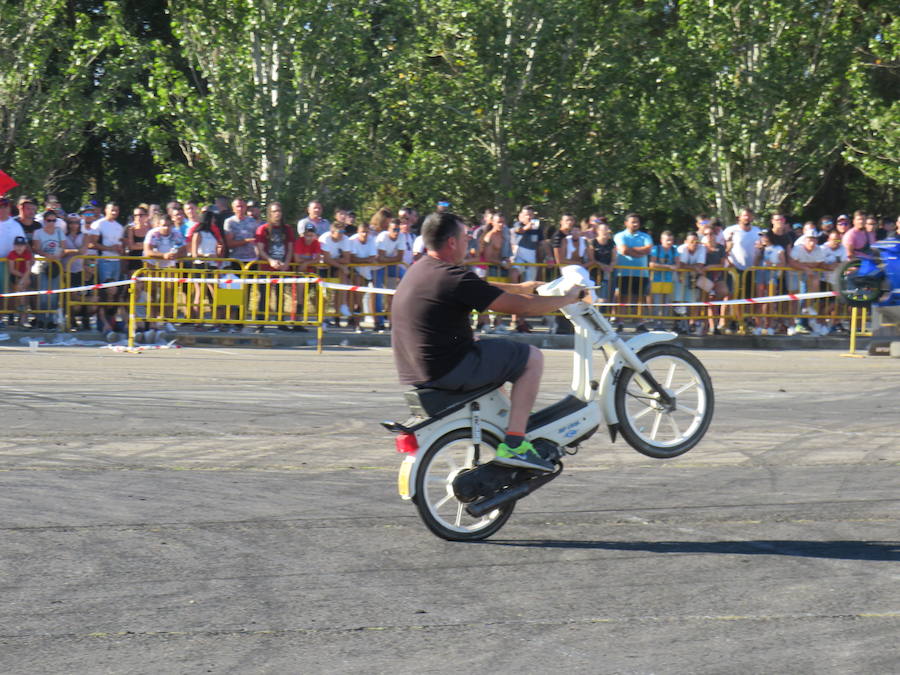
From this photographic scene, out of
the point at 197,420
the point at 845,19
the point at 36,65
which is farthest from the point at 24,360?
the point at 845,19

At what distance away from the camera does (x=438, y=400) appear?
7.30 m

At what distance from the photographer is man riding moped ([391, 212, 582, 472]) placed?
7250 mm

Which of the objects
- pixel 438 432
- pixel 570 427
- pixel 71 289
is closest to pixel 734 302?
pixel 71 289

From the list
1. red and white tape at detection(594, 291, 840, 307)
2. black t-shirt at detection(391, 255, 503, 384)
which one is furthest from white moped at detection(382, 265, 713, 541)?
red and white tape at detection(594, 291, 840, 307)

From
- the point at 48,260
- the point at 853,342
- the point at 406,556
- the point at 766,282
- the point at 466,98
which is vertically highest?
the point at 466,98

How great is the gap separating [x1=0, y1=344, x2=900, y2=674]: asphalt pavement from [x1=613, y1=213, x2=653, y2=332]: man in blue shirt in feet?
32.8

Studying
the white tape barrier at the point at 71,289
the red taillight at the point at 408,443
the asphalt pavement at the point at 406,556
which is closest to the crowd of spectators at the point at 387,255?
the white tape barrier at the point at 71,289

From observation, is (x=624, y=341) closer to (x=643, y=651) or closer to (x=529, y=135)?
(x=643, y=651)

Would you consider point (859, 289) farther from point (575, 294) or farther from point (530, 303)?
point (530, 303)

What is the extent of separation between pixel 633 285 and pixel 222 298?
20.8 ft

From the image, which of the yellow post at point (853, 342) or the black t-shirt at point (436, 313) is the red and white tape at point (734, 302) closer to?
the yellow post at point (853, 342)

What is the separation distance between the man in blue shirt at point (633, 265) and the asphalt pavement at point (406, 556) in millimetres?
9982

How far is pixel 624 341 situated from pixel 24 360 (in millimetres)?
10414

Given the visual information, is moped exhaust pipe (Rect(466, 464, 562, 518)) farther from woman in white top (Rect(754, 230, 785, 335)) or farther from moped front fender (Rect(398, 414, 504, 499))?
woman in white top (Rect(754, 230, 785, 335))
